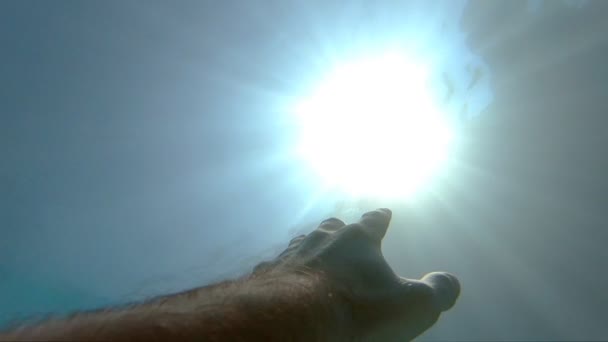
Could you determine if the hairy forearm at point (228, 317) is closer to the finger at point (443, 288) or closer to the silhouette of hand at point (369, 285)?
the silhouette of hand at point (369, 285)

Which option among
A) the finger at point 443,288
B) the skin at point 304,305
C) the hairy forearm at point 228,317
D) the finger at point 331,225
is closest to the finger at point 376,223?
the skin at point 304,305

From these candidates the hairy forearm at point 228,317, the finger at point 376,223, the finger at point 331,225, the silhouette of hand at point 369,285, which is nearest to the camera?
the hairy forearm at point 228,317

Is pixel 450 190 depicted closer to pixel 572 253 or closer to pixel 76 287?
pixel 572 253

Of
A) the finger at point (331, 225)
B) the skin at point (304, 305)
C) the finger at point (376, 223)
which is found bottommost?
the skin at point (304, 305)

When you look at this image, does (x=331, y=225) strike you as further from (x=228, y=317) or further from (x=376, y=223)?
(x=228, y=317)

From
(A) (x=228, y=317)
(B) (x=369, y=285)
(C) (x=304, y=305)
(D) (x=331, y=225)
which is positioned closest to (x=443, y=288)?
(B) (x=369, y=285)

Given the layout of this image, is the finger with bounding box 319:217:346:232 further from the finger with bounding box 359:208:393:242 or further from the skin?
the finger with bounding box 359:208:393:242

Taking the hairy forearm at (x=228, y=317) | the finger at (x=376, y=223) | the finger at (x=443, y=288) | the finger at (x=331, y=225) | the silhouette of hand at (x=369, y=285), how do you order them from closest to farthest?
the hairy forearm at (x=228, y=317) < the silhouette of hand at (x=369, y=285) < the finger at (x=443, y=288) < the finger at (x=376, y=223) < the finger at (x=331, y=225)
